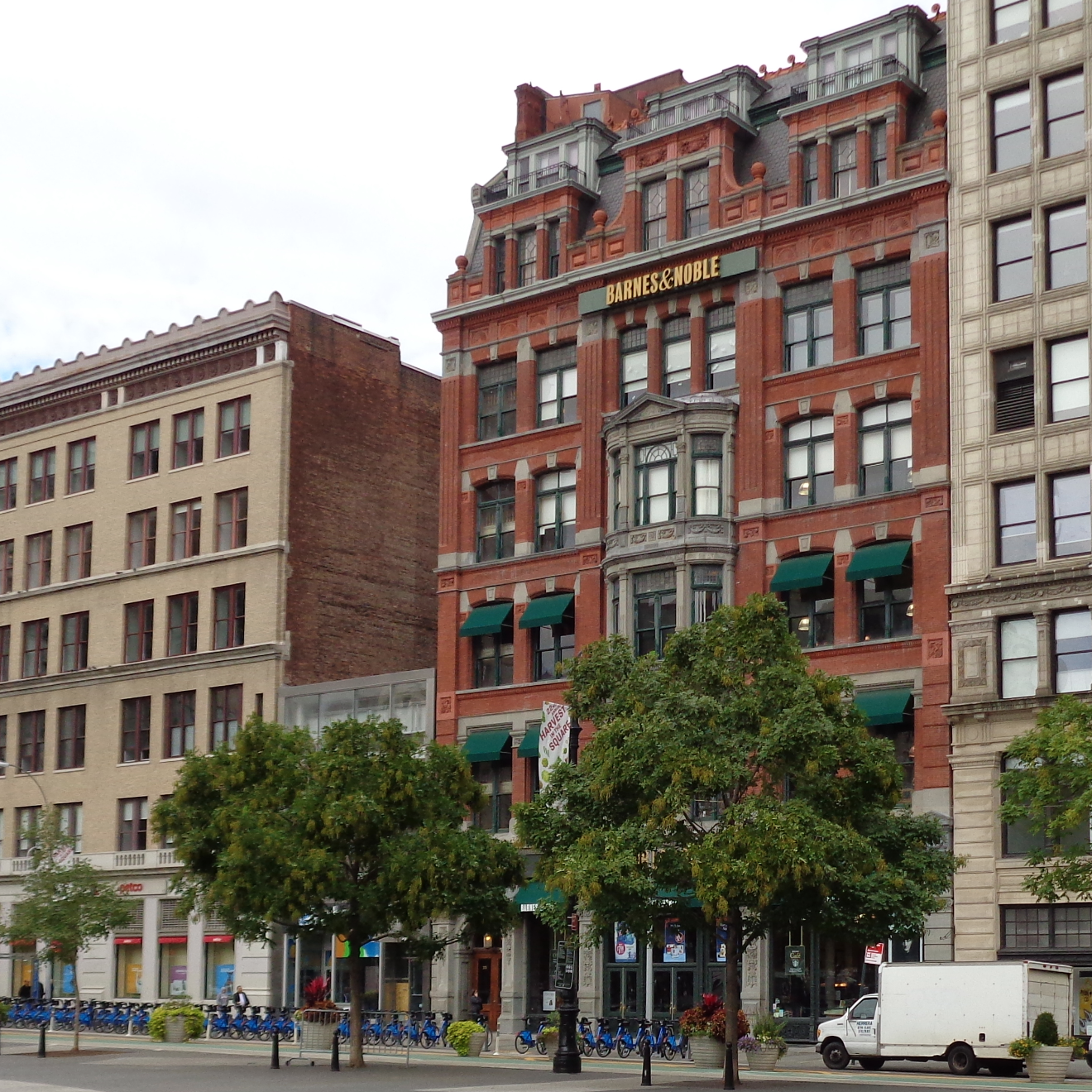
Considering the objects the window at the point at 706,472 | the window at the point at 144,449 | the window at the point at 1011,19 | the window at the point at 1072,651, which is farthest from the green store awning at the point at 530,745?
the window at the point at 1011,19

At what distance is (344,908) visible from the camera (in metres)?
46.5

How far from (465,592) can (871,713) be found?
16835 millimetres

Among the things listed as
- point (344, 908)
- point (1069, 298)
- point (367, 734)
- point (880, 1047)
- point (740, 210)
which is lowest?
point (880, 1047)

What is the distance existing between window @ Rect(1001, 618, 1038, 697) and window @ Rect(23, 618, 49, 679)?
42.6 meters

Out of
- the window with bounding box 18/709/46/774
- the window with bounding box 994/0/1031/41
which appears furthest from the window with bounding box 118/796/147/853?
the window with bounding box 994/0/1031/41

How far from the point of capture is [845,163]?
56.6 m

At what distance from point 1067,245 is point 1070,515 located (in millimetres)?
7878

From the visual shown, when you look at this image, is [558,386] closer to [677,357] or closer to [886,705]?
[677,357]

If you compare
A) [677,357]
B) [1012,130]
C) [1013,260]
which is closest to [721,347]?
[677,357]

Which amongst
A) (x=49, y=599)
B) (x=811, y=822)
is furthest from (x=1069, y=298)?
(x=49, y=599)

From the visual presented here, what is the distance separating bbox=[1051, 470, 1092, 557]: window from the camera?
50.0m

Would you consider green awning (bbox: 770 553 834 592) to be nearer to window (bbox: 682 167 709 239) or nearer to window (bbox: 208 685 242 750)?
window (bbox: 682 167 709 239)

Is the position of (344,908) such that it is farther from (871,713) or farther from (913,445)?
(913,445)

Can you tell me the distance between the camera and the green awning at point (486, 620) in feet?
200
